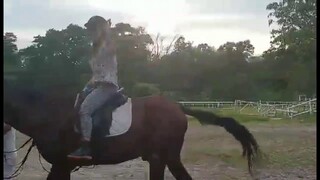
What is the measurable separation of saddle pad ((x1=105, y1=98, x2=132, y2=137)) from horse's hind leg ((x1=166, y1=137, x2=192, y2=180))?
283mm

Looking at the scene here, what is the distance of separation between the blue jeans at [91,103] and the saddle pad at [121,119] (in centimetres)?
11

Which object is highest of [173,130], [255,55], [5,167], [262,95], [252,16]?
[252,16]

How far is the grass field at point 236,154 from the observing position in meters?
3.13

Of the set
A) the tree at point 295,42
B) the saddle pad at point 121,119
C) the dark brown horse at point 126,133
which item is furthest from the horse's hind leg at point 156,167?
the tree at point 295,42

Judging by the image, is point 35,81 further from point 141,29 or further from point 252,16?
point 252,16

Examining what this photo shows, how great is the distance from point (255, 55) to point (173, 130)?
64 cm

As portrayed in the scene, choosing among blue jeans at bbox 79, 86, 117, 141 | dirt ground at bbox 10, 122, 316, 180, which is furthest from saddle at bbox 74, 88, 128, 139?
dirt ground at bbox 10, 122, 316, 180

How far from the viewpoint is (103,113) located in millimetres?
3066

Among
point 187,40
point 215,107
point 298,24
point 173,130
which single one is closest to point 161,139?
point 173,130

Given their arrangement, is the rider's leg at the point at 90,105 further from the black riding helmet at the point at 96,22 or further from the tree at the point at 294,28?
the tree at the point at 294,28

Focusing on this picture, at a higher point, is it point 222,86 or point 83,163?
point 222,86

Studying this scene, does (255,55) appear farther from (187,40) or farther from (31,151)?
(31,151)

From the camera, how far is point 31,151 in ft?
10.2

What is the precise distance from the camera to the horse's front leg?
3111mm
